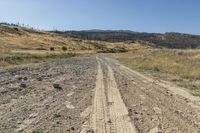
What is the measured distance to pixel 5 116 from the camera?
452 inches

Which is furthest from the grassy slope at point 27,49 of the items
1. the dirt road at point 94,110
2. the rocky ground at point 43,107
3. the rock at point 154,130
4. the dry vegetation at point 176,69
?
the rock at point 154,130

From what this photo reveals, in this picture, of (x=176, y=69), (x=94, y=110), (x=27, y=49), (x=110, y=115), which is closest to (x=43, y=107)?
(x=94, y=110)

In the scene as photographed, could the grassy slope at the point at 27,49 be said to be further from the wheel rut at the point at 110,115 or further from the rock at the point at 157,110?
the rock at the point at 157,110

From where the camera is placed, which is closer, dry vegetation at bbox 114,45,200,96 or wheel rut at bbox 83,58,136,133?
wheel rut at bbox 83,58,136,133

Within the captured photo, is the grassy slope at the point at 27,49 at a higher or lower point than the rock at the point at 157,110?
lower

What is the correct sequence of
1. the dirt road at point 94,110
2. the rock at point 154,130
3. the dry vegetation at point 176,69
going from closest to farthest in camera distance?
the rock at point 154,130 < the dirt road at point 94,110 < the dry vegetation at point 176,69

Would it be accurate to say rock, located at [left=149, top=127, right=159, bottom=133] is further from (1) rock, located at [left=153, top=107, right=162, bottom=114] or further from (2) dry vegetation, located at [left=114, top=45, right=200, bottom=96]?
(2) dry vegetation, located at [left=114, top=45, right=200, bottom=96]

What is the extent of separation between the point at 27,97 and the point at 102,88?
495 cm

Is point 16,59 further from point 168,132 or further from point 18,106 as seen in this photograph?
point 168,132

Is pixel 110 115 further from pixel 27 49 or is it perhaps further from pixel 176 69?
pixel 27 49

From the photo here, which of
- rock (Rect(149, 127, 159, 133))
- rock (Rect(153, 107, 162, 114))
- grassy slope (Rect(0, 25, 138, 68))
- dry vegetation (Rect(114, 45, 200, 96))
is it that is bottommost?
grassy slope (Rect(0, 25, 138, 68))

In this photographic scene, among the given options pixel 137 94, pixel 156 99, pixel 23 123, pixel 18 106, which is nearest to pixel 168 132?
pixel 23 123

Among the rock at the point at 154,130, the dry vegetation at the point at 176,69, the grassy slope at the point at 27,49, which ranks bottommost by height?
the grassy slope at the point at 27,49

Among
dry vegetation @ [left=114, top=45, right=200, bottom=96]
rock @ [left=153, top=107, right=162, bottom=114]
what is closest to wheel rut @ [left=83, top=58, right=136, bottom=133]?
rock @ [left=153, top=107, right=162, bottom=114]
